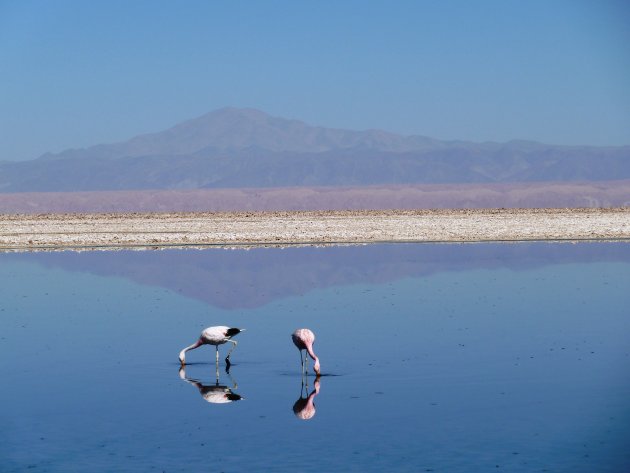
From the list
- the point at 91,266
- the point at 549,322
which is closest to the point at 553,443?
the point at 549,322

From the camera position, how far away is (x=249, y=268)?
Result: 34781 mm

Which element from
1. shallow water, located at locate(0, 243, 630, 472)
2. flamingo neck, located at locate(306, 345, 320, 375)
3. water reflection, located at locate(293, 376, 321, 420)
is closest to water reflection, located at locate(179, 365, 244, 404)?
shallow water, located at locate(0, 243, 630, 472)

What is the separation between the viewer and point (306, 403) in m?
14.3

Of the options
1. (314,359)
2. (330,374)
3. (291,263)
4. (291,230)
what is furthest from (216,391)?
(291,230)

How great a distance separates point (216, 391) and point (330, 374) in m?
1.74

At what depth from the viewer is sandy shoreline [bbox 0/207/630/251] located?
156 ft

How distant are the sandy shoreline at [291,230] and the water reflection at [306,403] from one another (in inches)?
1190

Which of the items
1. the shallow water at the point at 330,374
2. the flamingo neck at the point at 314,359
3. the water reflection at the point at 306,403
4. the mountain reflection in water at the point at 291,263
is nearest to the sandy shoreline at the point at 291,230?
the mountain reflection in water at the point at 291,263

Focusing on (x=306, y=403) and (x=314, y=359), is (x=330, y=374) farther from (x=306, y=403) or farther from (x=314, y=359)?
(x=306, y=403)

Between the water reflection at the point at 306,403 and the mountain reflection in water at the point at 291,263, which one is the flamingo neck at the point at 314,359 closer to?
the water reflection at the point at 306,403

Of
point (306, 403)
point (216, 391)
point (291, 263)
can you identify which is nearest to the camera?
point (306, 403)

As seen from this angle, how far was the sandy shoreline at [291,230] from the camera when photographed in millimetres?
47656

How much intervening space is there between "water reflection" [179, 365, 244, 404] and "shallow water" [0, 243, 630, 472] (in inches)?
2.9

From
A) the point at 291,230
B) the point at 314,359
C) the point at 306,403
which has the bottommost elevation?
the point at 306,403
